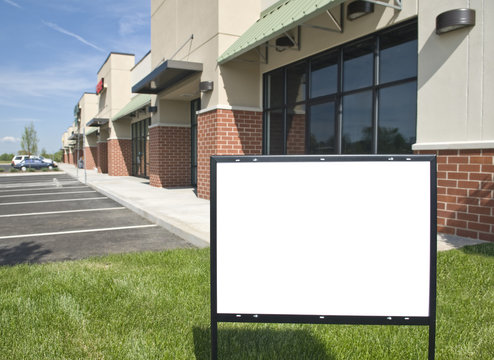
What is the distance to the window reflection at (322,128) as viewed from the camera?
9039 millimetres

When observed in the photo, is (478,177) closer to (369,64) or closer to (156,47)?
(369,64)

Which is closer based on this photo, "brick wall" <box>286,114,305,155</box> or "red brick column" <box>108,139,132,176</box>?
"brick wall" <box>286,114,305,155</box>

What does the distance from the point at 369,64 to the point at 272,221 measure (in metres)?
6.84

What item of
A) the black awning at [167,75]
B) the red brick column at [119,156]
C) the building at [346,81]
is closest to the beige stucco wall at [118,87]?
the red brick column at [119,156]

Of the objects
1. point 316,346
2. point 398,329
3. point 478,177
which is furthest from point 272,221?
point 478,177

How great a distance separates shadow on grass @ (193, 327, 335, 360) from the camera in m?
2.77

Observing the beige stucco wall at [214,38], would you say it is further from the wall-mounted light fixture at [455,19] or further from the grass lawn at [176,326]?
the grass lawn at [176,326]

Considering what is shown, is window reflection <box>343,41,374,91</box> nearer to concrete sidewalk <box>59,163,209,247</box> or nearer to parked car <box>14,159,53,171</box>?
concrete sidewalk <box>59,163,209,247</box>

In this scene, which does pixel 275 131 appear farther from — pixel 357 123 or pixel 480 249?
pixel 480 249

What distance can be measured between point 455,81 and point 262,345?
509cm

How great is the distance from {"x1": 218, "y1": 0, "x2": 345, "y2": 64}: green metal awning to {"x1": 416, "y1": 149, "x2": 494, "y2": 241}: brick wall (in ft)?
10.4

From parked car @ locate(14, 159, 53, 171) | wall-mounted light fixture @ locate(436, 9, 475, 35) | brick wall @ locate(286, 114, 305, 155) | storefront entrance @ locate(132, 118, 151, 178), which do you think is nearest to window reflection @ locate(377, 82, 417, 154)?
wall-mounted light fixture @ locate(436, 9, 475, 35)

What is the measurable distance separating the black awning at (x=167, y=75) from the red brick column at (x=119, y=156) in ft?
38.7

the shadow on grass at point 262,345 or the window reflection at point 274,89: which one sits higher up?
the window reflection at point 274,89
